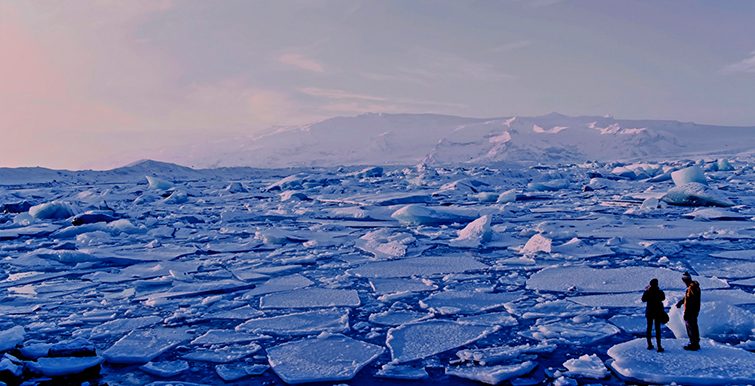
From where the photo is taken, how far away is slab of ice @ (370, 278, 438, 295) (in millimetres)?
4305

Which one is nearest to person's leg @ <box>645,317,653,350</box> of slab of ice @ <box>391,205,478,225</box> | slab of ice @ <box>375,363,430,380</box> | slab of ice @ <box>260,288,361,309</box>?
slab of ice @ <box>375,363,430,380</box>

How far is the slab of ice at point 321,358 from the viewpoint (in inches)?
103

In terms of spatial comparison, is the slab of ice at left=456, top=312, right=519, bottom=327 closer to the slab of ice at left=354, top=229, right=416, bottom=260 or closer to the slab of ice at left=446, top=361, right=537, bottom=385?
the slab of ice at left=446, top=361, right=537, bottom=385

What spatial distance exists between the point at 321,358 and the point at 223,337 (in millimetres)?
716

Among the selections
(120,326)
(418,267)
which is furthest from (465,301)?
(120,326)

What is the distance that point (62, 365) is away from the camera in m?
2.62

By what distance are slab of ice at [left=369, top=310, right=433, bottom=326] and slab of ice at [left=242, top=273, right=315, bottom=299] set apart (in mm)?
1067

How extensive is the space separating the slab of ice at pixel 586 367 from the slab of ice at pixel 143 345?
2.16m

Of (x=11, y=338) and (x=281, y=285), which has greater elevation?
(x=11, y=338)

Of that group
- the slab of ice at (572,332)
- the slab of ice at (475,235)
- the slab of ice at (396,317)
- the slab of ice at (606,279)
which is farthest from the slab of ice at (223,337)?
the slab of ice at (475,235)

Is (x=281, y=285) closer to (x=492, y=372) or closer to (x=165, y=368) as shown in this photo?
(x=165, y=368)

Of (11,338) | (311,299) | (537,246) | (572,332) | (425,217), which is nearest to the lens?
(11,338)

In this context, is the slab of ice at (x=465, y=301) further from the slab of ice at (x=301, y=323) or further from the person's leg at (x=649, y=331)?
the person's leg at (x=649, y=331)

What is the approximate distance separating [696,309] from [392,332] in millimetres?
1626
